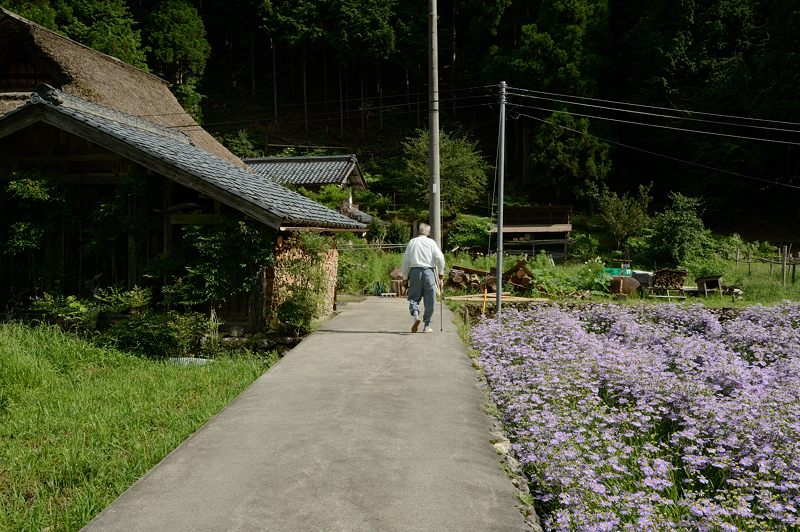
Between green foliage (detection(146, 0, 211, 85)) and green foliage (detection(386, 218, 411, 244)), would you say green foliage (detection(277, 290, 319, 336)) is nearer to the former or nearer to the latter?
green foliage (detection(386, 218, 411, 244))

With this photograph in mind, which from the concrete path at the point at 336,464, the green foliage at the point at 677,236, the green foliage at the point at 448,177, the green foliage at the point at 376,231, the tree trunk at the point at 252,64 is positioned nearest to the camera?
the concrete path at the point at 336,464

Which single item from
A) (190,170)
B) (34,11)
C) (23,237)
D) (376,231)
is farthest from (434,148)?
(34,11)

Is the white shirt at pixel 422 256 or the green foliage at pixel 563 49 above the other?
the green foliage at pixel 563 49

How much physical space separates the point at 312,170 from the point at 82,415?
21.0 meters

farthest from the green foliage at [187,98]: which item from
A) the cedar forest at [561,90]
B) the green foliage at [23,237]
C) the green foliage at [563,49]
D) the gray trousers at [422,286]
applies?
the gray trousers at [422,286]

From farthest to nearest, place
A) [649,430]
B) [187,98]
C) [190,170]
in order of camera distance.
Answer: [187,98]
[190,170]
[649,430]

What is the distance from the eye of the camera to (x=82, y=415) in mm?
5641

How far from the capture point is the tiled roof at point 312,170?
24602mm

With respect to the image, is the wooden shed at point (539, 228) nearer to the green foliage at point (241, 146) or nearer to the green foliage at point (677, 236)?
the green foliage at point (677, 236)

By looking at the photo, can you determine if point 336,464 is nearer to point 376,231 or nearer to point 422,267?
point 422,267

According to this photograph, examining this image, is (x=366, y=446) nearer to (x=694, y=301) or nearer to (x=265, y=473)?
(x=265, y=473)

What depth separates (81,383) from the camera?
680 centimetres

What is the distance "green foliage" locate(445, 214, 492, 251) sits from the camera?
26969 mm

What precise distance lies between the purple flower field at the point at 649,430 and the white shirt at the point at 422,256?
4.43ft
